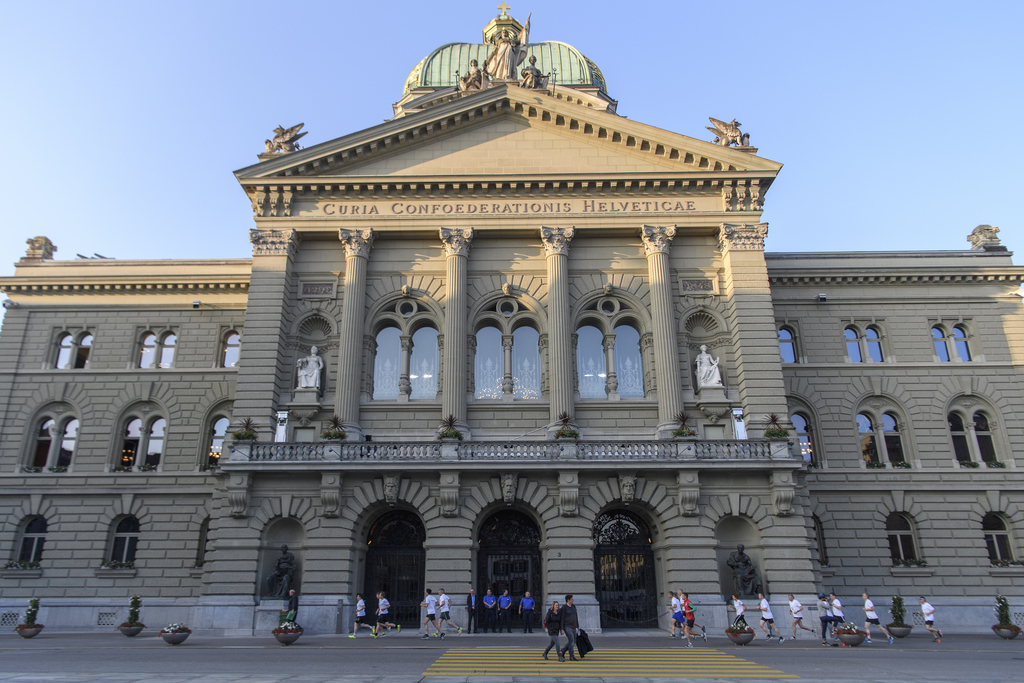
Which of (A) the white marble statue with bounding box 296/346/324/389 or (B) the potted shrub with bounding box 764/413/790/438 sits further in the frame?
(A) the white marble statue with bounding box 296/346/324/389

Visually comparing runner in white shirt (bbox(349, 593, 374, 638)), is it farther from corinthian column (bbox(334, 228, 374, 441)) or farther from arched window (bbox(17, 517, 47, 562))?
arched window (bbox(17, 517, 47, 562))

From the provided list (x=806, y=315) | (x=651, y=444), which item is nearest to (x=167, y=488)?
(x=651, y=444)

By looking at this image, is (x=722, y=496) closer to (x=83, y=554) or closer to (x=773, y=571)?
(x=773, y=571)

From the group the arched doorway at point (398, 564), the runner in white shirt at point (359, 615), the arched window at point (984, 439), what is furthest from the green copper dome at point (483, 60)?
the runner in white shirt at point (359, 615)

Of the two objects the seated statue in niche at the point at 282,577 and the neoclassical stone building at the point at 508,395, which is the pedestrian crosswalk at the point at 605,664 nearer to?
the neoclassical stone building at the point at 508,395

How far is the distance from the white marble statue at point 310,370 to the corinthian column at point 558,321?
32.8ft

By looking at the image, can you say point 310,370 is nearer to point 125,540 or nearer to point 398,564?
point 398,564

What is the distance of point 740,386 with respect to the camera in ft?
102

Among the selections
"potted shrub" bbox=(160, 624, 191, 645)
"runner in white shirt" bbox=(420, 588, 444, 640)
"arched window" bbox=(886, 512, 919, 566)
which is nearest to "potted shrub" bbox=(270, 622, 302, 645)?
"potted shrub" bbox=(160, 624, 191, 645)

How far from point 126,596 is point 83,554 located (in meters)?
2.94

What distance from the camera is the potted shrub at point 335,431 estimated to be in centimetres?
2892

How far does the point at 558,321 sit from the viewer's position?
31.6 m

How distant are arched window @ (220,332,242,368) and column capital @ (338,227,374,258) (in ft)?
28.9

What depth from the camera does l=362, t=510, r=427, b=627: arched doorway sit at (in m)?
28.5
